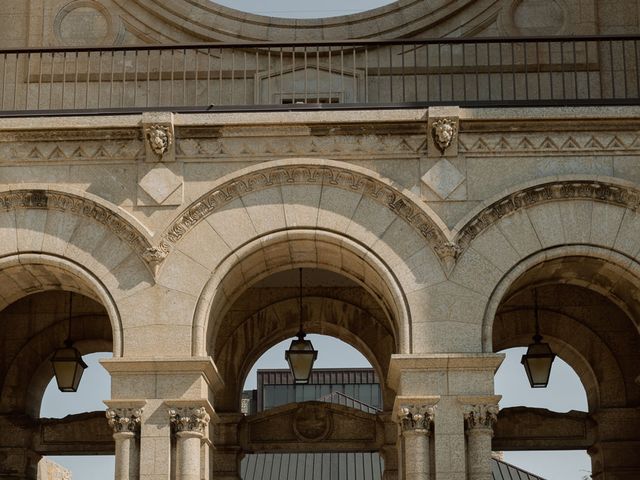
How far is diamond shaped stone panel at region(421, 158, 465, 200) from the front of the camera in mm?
21172

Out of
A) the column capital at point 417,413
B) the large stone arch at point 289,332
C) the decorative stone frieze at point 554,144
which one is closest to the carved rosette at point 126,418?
the column capital at point 417,413

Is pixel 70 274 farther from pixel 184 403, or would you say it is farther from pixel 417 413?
pixel 417 413

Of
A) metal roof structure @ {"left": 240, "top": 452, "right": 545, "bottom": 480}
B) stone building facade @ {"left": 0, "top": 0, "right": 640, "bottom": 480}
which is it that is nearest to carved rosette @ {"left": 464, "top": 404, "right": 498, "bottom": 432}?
stone building facade @ {"left": 0, "top": 0, "right": 640, "bottom": 480}

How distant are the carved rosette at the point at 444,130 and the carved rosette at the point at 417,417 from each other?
11.4 feet

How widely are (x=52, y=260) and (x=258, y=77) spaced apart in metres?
4.84

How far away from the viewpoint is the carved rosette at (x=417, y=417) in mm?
20250

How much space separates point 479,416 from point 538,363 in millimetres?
3363

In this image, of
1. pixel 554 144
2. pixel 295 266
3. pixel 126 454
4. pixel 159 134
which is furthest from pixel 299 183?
pixel 126 454

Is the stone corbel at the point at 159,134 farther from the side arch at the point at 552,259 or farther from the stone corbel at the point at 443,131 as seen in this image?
the side arch at the point at 552,259

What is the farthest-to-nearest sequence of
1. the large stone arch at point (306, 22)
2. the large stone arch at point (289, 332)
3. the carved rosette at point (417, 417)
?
1. the large stone arch at point (289, 332)
2. the large stone arch at point (306, 22)
3. the carved rosette at point (417, 417)

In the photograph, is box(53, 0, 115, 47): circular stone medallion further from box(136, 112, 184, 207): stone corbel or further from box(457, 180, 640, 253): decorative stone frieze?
box(457, 180, 640, 253): decorative stone frieze

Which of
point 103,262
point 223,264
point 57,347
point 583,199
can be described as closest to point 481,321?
point 583,199

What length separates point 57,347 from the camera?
83.7 feet

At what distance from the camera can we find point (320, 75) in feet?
80.4
